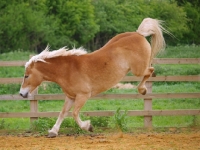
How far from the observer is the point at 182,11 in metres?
33.5

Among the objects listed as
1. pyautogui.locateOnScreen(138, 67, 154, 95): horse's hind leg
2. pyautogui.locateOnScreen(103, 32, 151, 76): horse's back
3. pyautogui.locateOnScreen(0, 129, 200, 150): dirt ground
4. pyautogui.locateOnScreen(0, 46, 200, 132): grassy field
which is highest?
pyautogui.locateOnScreen(103, 32, 151, 76): horse's back

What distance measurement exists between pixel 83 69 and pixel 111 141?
4.60ft

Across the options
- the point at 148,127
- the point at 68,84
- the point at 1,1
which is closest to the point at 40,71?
the point at 68,84

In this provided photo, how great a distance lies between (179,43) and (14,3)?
540 inches

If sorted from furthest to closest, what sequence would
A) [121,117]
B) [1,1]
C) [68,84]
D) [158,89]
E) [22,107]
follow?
[1,1] < [158,89] < [22,107] < [121,117] < [68,84]

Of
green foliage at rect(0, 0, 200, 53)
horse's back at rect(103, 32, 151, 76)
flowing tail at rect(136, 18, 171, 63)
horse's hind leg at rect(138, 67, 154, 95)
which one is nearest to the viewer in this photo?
horse's back at rect(103, 32, 151, 76)

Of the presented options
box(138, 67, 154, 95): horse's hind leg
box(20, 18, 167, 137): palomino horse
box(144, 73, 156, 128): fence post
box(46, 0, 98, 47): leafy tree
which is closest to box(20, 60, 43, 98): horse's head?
box(20, 18, 167, 137): palomino horse

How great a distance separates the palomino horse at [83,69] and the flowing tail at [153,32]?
1.19 feet

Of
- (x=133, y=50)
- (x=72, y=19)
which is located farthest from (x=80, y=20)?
(x=133, y=50)

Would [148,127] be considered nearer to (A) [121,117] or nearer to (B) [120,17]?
(A) [121,117]

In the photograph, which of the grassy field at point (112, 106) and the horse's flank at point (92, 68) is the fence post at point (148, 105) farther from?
the horse's flank at point (92, 68)

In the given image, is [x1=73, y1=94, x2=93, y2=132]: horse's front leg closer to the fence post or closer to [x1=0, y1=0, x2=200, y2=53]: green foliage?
the fence post

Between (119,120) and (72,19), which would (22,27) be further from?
(119,120)

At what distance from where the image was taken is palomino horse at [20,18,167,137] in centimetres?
796
